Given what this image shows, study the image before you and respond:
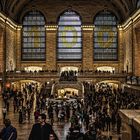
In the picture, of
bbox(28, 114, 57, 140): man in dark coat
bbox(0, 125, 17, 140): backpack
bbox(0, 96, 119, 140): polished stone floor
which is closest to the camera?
bbox(28, 114, 57, 140): man in dark coat

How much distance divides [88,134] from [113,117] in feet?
43.1

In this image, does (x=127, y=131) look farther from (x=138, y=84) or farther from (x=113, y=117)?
(x=138, y=84)

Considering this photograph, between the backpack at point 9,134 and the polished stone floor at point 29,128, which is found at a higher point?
the backpack at point 9,134

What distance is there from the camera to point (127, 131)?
9359mm

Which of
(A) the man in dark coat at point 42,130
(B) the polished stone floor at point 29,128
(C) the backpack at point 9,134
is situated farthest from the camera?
Result: (B) the polished stone floor at point 29,128

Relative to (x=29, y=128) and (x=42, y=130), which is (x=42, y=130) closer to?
(x=42, y=130)

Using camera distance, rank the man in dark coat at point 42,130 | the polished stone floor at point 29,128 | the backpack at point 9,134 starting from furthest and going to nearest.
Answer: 1. the polished stone floor at point 29,128
2. the backpack at point 9,134
3. the man in dark coat at point 42,130

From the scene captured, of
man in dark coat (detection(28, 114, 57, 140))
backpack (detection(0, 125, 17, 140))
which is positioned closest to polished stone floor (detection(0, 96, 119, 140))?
backpack (detection(0, 125, 17, 140))

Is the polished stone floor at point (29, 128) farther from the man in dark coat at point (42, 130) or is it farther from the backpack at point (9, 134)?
the man in dark coat at point (42, 130)

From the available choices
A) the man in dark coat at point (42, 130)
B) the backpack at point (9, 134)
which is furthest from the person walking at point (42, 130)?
the backpack at point (9, 134)

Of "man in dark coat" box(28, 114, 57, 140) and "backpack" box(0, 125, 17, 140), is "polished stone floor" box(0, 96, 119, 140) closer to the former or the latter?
"backpack" box(0, 125, 17, 140)

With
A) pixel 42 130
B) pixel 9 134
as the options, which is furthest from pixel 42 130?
pixel 9 134

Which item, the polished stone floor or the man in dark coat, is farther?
the polished stone floor

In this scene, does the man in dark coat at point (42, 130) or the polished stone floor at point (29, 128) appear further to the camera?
the polished stone floor at point (29, 128)
